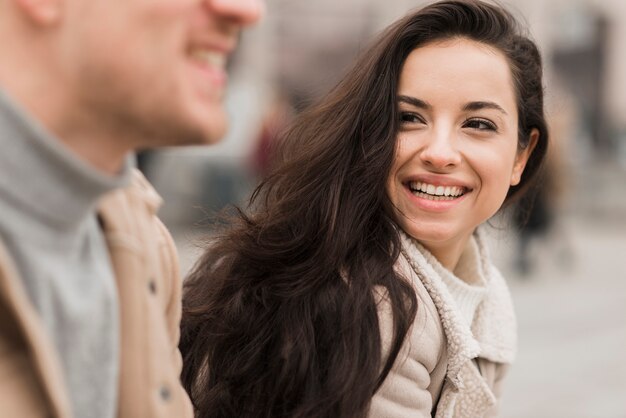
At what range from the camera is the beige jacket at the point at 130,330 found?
1139 mm

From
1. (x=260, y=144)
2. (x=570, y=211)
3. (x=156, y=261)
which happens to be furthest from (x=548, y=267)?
(x=156, y=261)

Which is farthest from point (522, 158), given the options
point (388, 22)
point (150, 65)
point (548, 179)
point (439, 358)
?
point (388, 22)

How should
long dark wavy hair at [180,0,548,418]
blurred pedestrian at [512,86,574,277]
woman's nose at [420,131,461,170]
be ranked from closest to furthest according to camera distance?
1. long dark wavy hair at [180,0,548,418]
2. woman's nose at [420,131,461,170]
3. blurred pedestrian at [512,86,574,277]

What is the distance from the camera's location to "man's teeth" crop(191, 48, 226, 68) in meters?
1.21

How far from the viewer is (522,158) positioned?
2.31 m

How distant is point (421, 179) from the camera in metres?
2.01

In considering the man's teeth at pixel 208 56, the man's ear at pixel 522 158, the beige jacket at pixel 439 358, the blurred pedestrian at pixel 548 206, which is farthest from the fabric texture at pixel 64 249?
the blurred pedestrian at pixel 548 206

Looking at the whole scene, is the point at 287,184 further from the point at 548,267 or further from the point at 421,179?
the point at 548,267

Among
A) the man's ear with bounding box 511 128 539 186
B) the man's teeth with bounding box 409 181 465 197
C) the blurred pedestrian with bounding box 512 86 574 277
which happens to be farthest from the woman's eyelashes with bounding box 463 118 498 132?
the blurred pedestrian with bounding box 512 86 574 277

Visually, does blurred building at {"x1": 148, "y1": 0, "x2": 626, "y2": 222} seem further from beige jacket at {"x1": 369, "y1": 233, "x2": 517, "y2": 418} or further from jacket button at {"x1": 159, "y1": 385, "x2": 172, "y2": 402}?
jacket button at {"x1": 159, "y1": 385, "x2": 172, "y2": 402}

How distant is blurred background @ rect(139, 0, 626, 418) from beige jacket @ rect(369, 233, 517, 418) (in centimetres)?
67

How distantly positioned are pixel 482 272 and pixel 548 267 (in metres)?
8.26

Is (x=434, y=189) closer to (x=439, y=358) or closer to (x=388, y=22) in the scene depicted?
(x=439, y=358)

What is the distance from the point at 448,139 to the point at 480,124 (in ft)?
0.33
